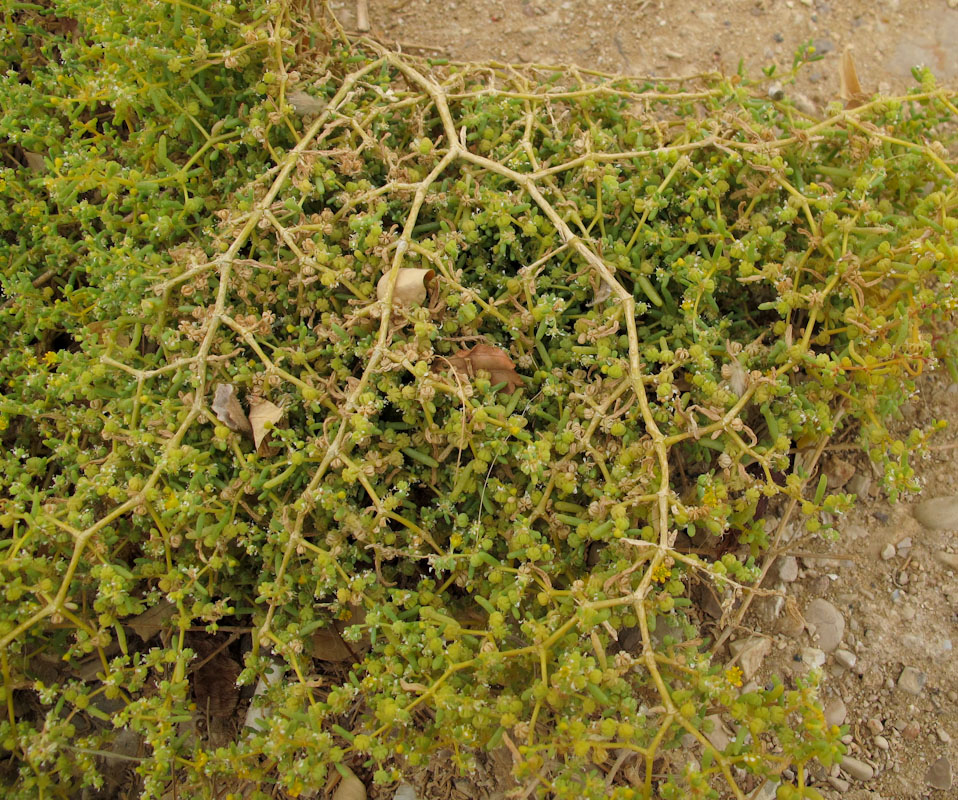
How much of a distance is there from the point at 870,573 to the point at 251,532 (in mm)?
2052

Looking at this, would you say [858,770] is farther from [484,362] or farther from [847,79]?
[847,79]

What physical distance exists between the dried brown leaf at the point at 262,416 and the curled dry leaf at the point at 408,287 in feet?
1.51

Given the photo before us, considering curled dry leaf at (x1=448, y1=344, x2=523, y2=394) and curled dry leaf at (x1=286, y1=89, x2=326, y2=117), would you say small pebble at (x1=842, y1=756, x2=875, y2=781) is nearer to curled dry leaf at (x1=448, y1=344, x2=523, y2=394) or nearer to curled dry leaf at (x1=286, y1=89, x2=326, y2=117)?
curled dry leaf at (x1=448, y1=344, x2=523, y2=394)

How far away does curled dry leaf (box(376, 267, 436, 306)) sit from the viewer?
2260 mm

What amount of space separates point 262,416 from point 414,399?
18.3 inches

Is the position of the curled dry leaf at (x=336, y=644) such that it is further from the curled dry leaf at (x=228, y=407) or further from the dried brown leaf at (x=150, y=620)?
the curled dry leaf at (x=228, y=407)

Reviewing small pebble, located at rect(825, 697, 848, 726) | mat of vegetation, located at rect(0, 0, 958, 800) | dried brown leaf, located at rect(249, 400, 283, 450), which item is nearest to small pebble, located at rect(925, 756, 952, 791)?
small pebble, located at rect(825, 697, 848, 726)

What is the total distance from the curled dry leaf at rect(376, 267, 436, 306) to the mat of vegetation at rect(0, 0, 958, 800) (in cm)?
1

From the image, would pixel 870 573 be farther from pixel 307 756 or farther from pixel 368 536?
pixel 307 756

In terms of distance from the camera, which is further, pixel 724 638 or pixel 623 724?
pixel 724 638

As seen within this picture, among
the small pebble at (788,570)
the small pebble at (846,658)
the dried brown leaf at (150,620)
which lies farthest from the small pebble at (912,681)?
the dried brown leaf at (150,620)

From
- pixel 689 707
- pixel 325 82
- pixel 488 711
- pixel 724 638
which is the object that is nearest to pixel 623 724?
pixel 689 707

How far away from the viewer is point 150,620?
2.42 metres

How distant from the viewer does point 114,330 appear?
242cm
